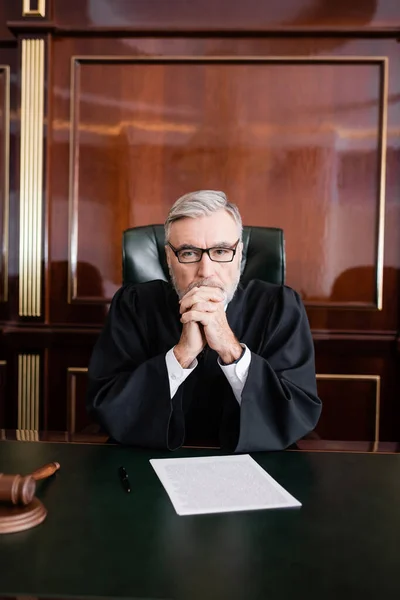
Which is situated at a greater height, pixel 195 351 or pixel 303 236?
pixel 303 236

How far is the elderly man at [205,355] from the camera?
1746 mm

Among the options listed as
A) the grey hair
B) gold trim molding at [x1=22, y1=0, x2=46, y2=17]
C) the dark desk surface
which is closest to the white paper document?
the dark desk surface

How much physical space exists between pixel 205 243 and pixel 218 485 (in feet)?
3.11

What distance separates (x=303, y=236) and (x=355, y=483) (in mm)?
2281

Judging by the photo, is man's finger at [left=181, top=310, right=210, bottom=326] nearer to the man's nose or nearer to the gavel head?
the man's nose

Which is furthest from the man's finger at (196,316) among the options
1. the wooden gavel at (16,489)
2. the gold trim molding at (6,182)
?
the gold trim molding at (6,182)

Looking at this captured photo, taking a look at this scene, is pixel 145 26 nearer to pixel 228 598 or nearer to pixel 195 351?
pixel 195 351

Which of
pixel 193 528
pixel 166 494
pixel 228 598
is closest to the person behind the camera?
pixel 228 598

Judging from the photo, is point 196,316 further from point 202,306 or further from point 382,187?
point 382,187

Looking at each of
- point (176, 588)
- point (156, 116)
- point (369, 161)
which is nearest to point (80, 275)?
point (156, 116)

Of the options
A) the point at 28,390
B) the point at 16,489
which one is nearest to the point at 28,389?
the point at 28,390

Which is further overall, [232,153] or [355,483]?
[232,153]

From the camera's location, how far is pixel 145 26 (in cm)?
335

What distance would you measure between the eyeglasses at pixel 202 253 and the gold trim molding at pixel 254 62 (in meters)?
1.49
